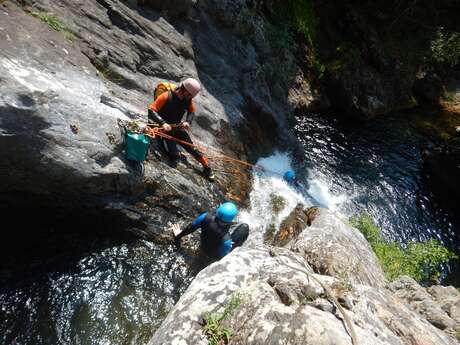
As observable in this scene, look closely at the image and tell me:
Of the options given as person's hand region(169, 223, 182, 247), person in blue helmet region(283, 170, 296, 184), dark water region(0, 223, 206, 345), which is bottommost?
dark water region(0, 223, 206, 345)

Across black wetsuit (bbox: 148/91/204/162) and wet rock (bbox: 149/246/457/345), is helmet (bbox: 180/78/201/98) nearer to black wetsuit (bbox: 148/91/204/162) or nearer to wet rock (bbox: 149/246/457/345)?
black wetsuit (bbox: 148/91/204/162)

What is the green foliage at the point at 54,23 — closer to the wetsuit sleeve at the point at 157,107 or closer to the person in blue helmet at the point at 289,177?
the wetsuit sleeve at the point at 157,107

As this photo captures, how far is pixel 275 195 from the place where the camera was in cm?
1259

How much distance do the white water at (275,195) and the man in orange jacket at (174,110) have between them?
3021mm

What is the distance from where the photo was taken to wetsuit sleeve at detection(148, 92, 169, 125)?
931 centimetres

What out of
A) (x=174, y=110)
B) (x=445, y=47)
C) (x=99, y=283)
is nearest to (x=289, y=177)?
(x=174, y=110)

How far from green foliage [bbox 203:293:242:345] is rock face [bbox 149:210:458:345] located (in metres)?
0.03

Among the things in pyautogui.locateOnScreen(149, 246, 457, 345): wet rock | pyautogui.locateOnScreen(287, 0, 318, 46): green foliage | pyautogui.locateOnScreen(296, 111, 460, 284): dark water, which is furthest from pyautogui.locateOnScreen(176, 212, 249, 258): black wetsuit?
pyautogui.locateOnScreen(287, 0, 318, 46): green foliage

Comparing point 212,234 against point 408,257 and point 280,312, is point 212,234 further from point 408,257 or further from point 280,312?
point 408,257

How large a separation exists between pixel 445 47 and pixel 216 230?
27447 millimetres

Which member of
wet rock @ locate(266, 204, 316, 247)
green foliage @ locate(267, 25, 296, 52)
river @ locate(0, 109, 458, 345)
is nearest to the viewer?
river @ locate(0, 109, 458, 345)

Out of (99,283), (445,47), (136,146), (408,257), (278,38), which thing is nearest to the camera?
(99,283)

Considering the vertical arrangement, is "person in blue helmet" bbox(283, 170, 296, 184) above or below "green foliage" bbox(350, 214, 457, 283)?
below

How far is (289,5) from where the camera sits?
792 inches
